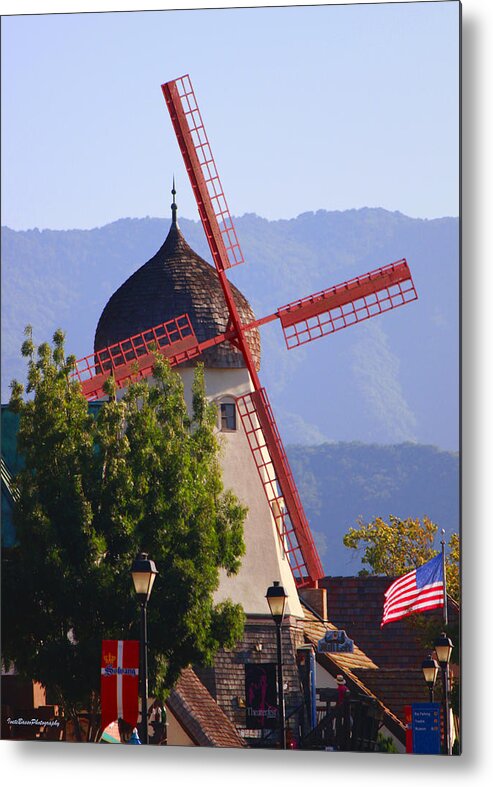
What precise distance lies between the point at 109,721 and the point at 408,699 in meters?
3.10

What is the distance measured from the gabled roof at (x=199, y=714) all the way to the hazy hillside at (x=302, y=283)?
145 inches

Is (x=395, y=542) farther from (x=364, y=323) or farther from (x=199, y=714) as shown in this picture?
(x=199, y=714)

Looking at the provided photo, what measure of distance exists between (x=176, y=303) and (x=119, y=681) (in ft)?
22.1

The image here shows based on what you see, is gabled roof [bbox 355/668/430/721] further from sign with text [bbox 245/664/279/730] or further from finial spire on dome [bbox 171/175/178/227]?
finial spire on dome [bbox 171/175/178/227]

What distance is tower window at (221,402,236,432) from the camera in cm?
2561

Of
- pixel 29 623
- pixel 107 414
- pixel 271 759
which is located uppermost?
pixel 107 414

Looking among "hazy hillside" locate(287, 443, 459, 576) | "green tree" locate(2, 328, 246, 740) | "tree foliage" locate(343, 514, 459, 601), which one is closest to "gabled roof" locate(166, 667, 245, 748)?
"green tree" locate(2, 328, 246, 740)

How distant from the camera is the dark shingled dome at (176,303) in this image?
2580 centimetres

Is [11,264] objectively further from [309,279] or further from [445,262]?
[309,279]

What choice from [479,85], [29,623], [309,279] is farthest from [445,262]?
[309,279]

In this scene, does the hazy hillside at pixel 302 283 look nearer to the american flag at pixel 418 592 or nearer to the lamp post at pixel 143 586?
the american flag at pixel 418 592

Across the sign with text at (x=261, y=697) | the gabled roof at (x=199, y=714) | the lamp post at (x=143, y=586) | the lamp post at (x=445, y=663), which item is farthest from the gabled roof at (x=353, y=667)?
the lamp post at (x=143, y=586)

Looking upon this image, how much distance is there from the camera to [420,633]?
25.0m

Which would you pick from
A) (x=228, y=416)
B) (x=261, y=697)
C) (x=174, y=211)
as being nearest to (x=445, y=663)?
(x=261, y=697)
